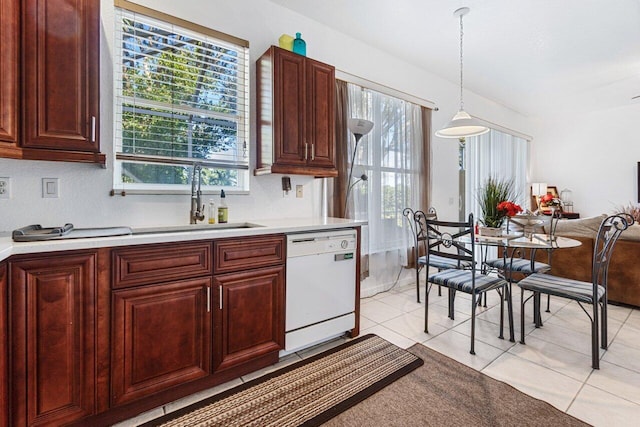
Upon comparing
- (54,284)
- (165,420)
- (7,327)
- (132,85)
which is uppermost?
(132,85)

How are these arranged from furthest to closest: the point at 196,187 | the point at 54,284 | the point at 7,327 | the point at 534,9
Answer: the point at 534,9
the point at 196,187
the point at 54,284
the point at 7,327

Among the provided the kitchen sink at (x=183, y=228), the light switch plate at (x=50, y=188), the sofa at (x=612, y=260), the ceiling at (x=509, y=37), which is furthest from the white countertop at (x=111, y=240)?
the sofa at (x=612, y=260)

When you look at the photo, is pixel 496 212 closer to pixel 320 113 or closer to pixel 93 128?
pixel 320 113

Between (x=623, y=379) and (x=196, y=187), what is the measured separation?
311 centimetres

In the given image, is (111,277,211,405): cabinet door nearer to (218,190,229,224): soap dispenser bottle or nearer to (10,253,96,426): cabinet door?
(10,253,96,426): cabinet door

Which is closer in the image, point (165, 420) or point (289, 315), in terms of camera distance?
point (165, 420)

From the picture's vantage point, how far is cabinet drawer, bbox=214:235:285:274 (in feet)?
5.75

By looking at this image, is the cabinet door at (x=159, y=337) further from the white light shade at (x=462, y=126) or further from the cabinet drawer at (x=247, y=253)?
the white light shade at (x=462, y=126)

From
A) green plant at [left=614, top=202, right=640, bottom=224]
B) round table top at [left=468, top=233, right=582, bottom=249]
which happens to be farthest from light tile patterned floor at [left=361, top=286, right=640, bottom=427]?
green plant at [left=614, top=202, right=640, bottom=224]

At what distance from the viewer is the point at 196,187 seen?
7.58 feet

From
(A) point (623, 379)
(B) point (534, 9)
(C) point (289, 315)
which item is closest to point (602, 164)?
(B) point (534, 9)

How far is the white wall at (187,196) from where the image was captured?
1.74 m

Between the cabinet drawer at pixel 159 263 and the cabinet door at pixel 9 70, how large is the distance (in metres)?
0.76

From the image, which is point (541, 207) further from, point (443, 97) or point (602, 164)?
point (443, 97)
